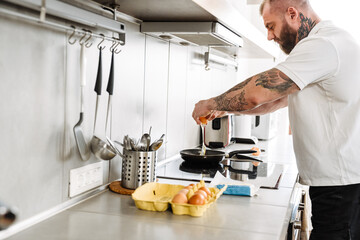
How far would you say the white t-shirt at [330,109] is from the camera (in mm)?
1332

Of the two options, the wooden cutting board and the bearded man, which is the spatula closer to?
the wooden cutting board

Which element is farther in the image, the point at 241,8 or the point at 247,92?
the point at 241,8

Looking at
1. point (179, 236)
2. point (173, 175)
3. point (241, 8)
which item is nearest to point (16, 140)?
point (179, 236)

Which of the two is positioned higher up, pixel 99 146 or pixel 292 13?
pixel 292 13

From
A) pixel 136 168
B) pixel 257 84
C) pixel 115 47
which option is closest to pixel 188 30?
pixel 115 47

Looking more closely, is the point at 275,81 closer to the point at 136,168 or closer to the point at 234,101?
the point at 234,101

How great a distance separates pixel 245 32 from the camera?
1.99 m

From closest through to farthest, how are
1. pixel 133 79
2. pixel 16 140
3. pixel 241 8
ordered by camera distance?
pixel 16 140 < pixel 133 79 < pixel 241 8

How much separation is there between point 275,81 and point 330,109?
245 mm

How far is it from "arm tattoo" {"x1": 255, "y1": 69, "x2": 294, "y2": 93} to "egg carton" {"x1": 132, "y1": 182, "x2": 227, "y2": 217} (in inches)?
15.2

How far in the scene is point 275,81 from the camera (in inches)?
51.7

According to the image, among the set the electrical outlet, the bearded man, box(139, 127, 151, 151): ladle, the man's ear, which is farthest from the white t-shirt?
the electrical outlet

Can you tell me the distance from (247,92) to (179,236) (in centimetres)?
54

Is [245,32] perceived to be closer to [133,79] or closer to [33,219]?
[133,79]
